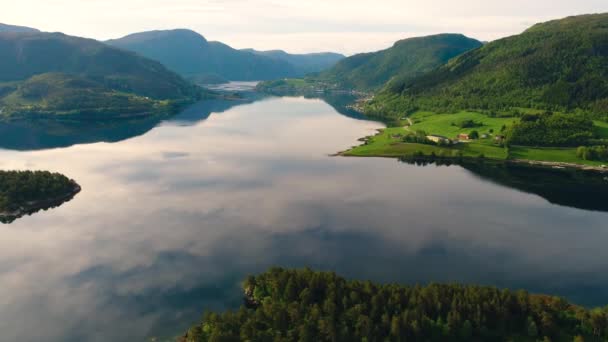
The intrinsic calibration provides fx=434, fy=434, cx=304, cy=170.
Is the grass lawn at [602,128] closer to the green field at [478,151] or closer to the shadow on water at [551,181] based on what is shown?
the green field at [478,151]

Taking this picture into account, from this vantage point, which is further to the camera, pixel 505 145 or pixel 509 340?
pixel 505 145

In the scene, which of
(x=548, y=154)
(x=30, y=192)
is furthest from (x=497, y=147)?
(x=30, y=192)

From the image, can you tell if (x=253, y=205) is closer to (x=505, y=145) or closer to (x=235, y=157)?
(x=235, y=157)

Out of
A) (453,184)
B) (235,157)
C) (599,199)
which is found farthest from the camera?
(235,157)

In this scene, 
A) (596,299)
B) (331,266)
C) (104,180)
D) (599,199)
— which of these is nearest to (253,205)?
(331,266)

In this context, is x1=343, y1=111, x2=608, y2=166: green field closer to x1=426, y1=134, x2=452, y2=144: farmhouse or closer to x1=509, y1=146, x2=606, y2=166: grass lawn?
x1=509, y1=146, x2=606, y2=166: grass lawn

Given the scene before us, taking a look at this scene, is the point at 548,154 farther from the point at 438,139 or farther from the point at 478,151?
the point at 438,139
